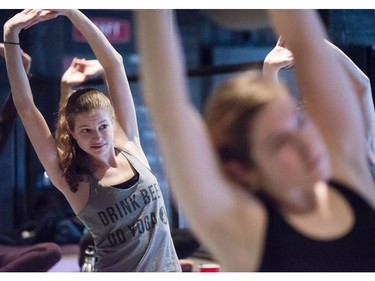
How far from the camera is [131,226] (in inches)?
79.3

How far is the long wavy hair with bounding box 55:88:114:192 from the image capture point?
203cm

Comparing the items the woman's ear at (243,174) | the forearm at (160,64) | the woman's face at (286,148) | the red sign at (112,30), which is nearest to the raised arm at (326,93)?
the woman's face at (286,148)

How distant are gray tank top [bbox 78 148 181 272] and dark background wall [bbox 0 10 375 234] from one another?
5cm

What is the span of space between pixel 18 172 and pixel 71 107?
0.26 metres

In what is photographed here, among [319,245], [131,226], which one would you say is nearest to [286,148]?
[319,245]

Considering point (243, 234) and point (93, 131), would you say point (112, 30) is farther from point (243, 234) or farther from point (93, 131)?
point (243, 234)

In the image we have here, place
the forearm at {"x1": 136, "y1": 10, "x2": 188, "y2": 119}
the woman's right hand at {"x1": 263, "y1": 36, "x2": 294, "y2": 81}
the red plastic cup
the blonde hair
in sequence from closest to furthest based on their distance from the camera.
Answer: the forearm at {"x1": 136, "y1": 10, "x2": 188, "y2": 119} → the blonde hair → the red plastic cup → the woman's right hand at {"x1": 263, "y1": 36, "x2": 294, "y2": 81}

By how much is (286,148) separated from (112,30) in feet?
3.01

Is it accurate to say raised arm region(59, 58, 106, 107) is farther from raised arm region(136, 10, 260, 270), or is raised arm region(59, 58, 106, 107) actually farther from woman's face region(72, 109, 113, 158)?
raised arm region(136, 10, 260, 270)

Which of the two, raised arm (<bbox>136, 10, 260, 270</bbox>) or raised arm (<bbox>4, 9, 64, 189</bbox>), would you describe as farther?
raised arm (<bbox>4, 9, 64, 189</bbox>)

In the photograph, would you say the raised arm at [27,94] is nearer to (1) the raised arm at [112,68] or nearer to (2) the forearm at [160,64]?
(1) the raised arm at [112,68]

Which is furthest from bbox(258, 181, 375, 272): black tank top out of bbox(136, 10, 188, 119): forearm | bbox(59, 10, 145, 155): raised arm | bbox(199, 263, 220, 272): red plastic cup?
bbox(59, 10, 145, 155): raised arm

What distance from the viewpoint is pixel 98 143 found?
2.03 meters

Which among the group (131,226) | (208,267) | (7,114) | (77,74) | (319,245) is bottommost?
(208,267)
